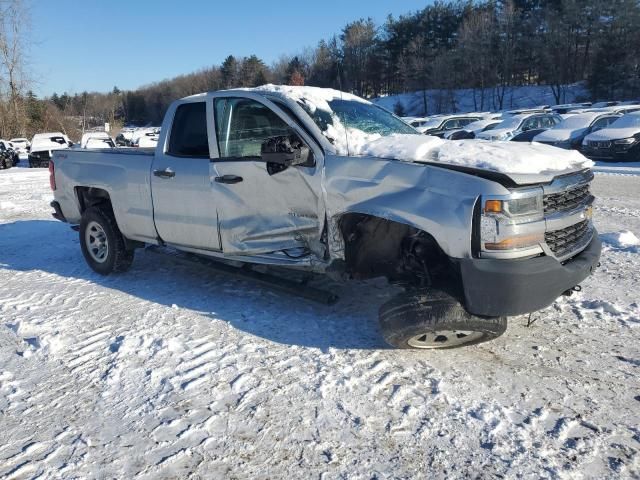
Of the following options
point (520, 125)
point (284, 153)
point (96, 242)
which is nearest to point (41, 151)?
point (520, 125)

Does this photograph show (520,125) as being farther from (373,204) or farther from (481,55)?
(481,55)

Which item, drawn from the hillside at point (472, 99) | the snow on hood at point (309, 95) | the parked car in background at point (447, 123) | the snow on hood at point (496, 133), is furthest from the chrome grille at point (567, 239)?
the hillside at point (472, 99)

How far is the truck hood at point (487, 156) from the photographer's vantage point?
3.43 m

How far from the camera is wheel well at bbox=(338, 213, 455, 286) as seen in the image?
386 centimetres

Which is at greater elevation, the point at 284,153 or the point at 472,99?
the point at 472,99

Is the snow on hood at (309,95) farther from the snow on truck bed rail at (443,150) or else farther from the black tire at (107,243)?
the black tire at (107,243)

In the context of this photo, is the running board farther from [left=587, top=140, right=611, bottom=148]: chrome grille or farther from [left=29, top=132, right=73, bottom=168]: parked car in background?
[left=29, top=132, right=73, bottom=168]: parked car in background

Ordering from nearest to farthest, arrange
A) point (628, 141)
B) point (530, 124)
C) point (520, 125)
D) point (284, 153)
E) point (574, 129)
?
1. point (284, 153)
2. point (628, 141)
3. point (574, 129)
4. point (520, 125)
5. point (530, 124)

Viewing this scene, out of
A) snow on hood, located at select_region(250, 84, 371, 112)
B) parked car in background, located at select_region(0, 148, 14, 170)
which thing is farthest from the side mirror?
parked car in background, located at select_region(0, 148, 14, 170)

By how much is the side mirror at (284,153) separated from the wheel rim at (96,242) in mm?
2868

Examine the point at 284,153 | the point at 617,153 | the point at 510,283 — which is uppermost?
the point at 284,153

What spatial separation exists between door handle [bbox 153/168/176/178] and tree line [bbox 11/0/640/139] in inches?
1895

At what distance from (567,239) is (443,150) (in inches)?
42.4

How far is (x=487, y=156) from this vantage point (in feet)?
11.9
